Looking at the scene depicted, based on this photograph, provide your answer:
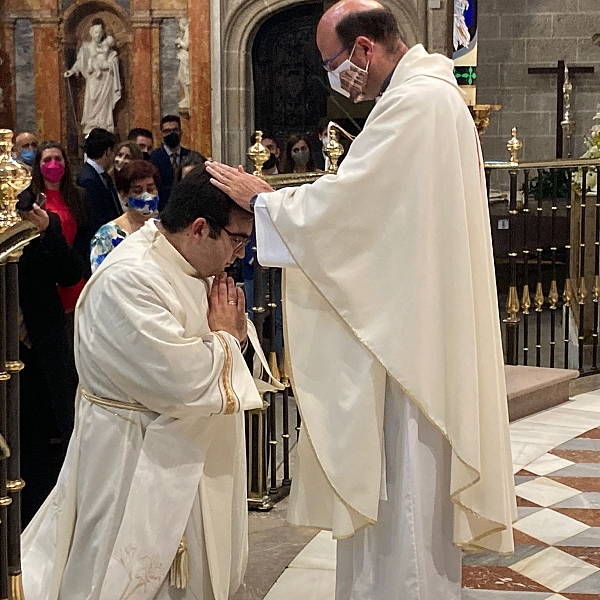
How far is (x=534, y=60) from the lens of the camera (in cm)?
1365

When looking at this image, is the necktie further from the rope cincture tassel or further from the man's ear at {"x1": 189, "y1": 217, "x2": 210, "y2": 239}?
the rope cincture tassel

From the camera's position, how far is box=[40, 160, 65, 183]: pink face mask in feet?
17.6

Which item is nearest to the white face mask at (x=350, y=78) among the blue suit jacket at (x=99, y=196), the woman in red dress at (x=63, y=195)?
the woman in red dress at (x=63, y=195)

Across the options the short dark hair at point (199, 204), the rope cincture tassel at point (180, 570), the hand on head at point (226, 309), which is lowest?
the rope cincture tassel at point (180, 570)

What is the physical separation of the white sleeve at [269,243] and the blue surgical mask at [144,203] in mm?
1650

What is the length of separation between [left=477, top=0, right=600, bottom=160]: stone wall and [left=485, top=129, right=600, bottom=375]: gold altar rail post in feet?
5.44

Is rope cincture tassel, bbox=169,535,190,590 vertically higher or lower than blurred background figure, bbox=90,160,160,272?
lower

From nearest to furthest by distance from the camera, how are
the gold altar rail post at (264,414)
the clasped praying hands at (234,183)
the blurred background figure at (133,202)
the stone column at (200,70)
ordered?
the clasped praying hands at (234,183) → the gold altar rail post at (264,414) → the blurred background figure at (133,202) → the stone column at (200,70)

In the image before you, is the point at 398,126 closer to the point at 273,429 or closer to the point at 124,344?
the point at 124,344

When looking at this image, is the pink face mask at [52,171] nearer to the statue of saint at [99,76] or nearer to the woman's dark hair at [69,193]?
the woman's dark hair at [69,193]

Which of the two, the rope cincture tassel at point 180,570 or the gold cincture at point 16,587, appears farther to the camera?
the rope cincture tassel at point 180,570

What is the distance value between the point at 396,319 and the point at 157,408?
27.1 inches

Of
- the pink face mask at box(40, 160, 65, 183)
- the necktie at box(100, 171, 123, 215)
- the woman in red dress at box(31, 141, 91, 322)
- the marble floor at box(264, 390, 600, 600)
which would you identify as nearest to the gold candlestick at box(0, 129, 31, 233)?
the marble floor at box(264, 390, 600, 600)

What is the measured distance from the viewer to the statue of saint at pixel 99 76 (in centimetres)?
1311
